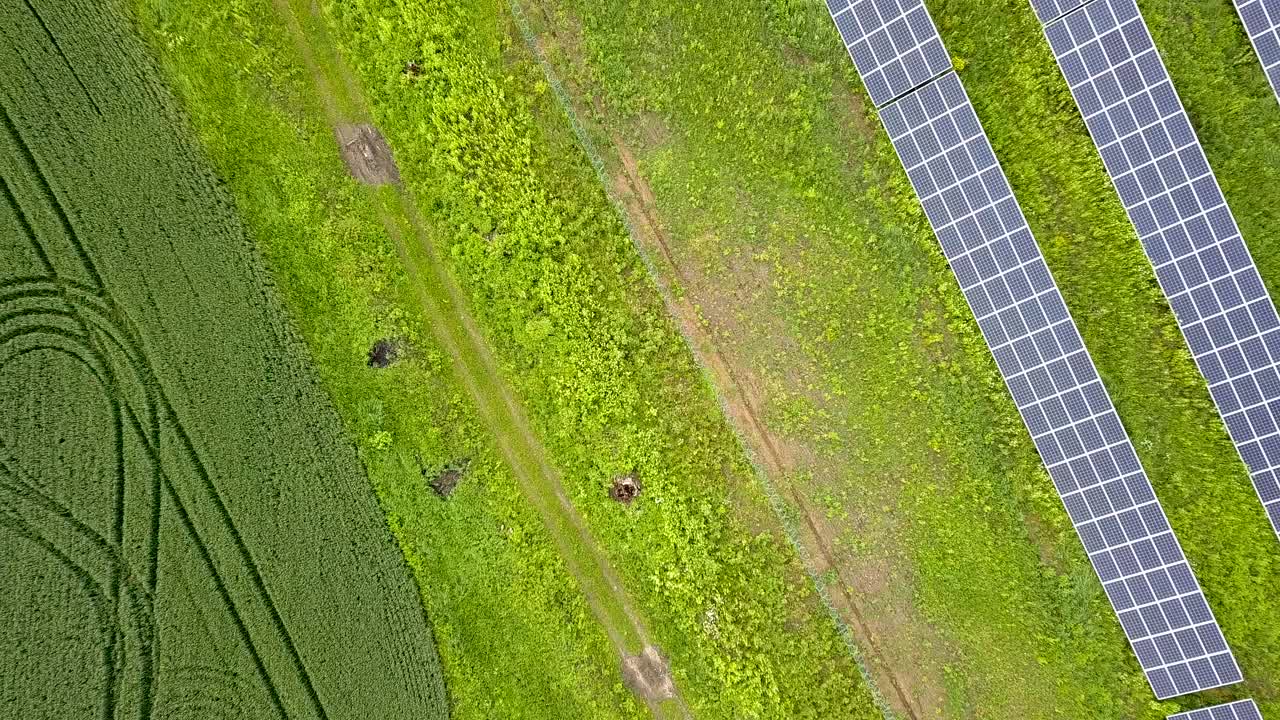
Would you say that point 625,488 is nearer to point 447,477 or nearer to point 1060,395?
point 447,477

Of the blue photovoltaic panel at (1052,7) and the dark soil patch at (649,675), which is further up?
the blue photovoltaic panel at (1052,7)

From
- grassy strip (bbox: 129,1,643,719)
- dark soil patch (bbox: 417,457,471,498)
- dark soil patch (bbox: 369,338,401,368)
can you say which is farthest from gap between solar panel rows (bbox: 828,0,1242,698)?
dark soil patch (bbox: 369,338,401,368)

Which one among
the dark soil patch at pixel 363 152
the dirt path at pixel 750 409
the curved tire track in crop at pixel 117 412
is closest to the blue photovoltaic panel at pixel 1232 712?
the dirt path at pixel 750 409

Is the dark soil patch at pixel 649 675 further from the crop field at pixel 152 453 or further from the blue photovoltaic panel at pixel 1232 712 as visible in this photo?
the blue photovoltaic panel at pixel 1232 712

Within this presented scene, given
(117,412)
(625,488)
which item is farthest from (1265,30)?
(117,412)

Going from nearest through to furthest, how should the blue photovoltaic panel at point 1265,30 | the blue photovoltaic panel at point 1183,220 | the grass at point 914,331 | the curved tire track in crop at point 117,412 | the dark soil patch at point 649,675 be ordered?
the blue photovoltaic panel at point 1265,30 < the blue photovoltaic panel at point 1183,220 < the grass at point 914,331 < the curved tire track in crop at point 117,412 < the dark soil patch at point 649,675

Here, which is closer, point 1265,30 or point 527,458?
point 1265,30
